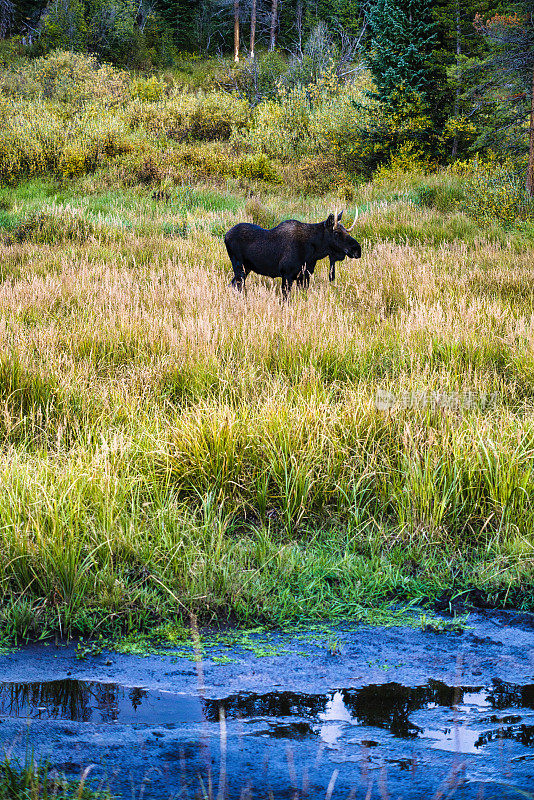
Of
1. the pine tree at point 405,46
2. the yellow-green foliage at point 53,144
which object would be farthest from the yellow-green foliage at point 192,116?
the pine tree at point 405,46

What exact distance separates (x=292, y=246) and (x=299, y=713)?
23.7 ft

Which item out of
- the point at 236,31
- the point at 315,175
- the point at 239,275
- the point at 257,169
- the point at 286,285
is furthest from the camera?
the point at 236,31

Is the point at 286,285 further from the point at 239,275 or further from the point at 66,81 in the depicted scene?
the point at 66,81

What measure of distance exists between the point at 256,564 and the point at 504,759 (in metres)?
1.66

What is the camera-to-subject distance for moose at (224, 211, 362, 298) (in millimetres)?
8914

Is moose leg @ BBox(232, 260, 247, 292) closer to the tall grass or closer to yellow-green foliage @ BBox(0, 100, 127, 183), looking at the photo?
the tall grass

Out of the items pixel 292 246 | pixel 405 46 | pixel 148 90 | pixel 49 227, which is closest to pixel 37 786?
pixel 292 246

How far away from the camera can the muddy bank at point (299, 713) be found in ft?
6.77

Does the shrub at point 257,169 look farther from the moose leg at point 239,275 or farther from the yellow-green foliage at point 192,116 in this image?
the moose leg at point 239,275

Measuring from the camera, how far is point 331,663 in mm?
2824

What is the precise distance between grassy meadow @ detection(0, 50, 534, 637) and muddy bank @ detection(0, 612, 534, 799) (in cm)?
31

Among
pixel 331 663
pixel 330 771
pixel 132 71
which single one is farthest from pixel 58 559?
pixel 132 71

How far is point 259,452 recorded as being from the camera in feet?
14.6

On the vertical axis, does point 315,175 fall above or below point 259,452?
above
